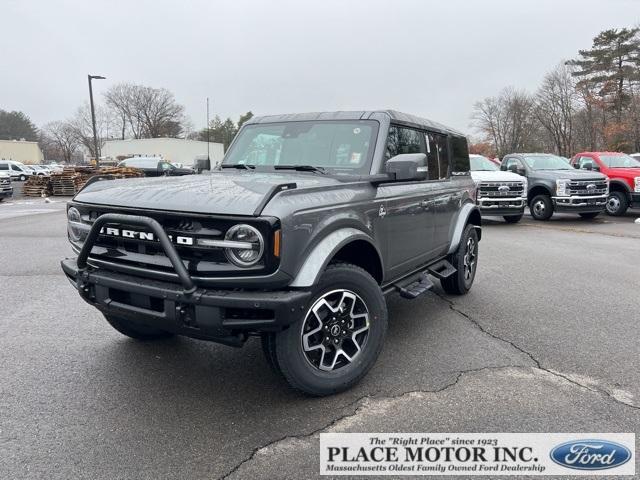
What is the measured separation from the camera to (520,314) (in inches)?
196

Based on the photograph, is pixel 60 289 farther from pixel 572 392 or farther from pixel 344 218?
pixel 572 392

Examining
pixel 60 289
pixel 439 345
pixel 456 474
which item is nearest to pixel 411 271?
pixel 439 345

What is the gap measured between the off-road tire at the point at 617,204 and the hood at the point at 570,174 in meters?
1.78

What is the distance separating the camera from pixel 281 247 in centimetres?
262

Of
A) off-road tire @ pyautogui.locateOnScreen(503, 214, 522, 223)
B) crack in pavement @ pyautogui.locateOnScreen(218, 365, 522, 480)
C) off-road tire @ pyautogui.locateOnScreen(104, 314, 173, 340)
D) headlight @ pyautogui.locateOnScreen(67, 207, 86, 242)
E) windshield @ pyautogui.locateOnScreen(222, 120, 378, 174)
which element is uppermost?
windshield @ pyautogui.locateOnScreen(222, 120, 378, 174)

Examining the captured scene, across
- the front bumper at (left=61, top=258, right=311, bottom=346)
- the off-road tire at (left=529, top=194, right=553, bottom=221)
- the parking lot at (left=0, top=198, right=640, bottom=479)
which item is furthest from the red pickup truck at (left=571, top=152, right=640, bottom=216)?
the front bumper at (left=61, top=258, right=311, bottom=346)

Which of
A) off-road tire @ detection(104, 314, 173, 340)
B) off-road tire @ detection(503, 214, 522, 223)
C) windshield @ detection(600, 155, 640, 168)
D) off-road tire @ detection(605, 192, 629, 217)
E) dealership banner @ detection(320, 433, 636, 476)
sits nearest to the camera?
dealership banner @ detection(320, 433, 636, 476)

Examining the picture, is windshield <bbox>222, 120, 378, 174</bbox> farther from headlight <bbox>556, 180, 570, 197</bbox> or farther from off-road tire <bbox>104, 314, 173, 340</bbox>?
headlight <bbox>556, 180, 570, 197</bbox>

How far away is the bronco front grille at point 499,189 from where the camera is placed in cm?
1277

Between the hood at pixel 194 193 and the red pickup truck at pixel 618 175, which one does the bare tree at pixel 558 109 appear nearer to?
the red pickup truck at pixel 618 175

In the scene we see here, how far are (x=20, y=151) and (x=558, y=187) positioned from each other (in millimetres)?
86029

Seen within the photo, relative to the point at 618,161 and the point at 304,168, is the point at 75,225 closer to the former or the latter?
the point at 304,168

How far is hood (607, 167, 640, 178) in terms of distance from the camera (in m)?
14.1

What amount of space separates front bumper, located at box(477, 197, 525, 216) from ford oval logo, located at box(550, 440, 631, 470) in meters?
10.6
